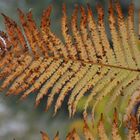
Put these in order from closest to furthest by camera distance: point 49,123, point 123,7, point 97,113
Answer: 1. point 97,113
2. point 49,123
3. point 123,7

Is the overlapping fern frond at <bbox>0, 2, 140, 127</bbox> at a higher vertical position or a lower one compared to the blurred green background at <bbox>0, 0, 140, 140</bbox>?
higher

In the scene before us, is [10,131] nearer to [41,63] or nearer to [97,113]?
[97,113]

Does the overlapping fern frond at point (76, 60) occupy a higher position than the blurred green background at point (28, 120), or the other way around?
the overlapping fern frond at point (76, 60)

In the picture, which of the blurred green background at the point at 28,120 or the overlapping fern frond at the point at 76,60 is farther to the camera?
the blurred green background at the point at 28,120

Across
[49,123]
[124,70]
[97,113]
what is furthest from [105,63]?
[49,123]

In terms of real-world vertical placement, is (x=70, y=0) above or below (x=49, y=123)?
above

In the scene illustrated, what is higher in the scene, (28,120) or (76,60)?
(76,60)

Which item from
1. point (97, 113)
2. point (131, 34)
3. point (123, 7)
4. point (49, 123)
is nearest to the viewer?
point (131, 34)

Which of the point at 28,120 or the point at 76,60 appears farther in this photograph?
the point at 28,120
